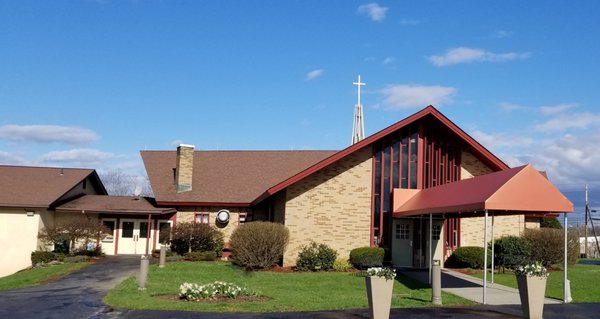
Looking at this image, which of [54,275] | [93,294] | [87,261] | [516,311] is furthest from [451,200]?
[87,261]

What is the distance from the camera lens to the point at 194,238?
30.9m

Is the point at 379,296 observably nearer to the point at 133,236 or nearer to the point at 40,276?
the point at 40,276

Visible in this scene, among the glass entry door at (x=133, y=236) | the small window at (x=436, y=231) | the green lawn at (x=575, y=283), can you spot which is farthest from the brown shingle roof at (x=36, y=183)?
the green lawn at (x=575, y=283)

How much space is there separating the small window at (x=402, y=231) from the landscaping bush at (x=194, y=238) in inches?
400

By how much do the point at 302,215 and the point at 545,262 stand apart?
419 inches

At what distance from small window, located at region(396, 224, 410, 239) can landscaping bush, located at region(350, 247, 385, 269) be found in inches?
64.4

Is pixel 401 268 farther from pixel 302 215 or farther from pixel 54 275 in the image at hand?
pixel 54 275

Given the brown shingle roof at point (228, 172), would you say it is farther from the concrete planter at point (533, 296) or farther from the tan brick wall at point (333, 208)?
the concrete planter at point (533, 296)

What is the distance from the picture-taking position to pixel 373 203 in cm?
2666

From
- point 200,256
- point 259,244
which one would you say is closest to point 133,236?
point 200,256

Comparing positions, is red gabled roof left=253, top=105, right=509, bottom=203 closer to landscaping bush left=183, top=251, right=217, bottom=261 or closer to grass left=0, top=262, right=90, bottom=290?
landscaping bush left=183, top=251, right=217, bottom=261

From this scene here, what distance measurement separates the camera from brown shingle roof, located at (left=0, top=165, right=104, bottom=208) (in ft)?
102

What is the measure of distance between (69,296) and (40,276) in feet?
25.2

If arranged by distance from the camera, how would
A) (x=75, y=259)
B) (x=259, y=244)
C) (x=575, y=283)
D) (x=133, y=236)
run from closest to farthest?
(x=575, y=283) → (x=259, y=244) → (x=75, y=259) → (x=133, y=236)
